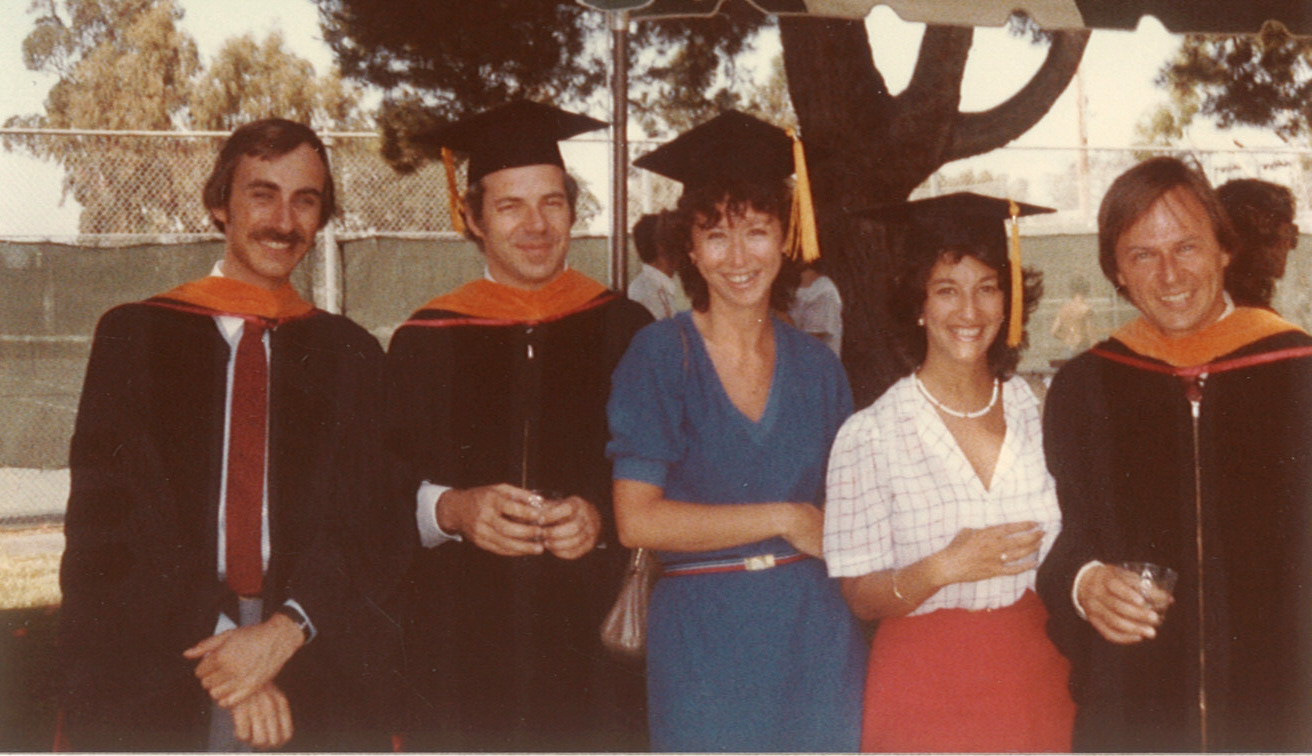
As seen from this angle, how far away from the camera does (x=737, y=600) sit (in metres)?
2.46

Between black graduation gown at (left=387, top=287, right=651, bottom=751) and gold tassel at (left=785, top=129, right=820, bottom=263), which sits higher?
gold tassel at (left=785, top=129, right=820, bottom=263)

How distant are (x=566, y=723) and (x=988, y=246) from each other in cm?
155

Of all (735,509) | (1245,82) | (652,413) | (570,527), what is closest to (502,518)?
(570,527)

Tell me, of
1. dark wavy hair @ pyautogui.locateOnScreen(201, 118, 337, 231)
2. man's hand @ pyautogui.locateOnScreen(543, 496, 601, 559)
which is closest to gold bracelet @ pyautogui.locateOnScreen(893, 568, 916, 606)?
man's hand @ pyautogui.locateOnScreen(543, 496, 601, 559)

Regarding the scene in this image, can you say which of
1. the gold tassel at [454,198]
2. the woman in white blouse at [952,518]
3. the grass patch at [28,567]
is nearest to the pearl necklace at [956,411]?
the woman in white blouse at [952,518]

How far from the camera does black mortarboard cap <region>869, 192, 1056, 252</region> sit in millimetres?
2537

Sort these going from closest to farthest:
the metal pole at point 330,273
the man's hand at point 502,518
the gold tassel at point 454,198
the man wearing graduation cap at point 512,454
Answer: the man's hand at point 502,518
the man wearing graduation cap at point 512,454
the gold tassel at point 454,198
the metal pole at point 330,273

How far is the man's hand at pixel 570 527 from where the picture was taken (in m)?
2.55

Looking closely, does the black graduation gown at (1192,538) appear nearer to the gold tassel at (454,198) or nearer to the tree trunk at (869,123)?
the tree trunk at (869,123)

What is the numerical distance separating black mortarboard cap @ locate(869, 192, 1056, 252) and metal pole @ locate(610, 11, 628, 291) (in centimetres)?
81

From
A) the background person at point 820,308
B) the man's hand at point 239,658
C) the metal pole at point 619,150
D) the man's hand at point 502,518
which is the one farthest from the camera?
the background person at point 820,308

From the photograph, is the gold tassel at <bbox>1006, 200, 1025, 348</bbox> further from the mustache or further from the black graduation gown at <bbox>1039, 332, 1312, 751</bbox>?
the mustache

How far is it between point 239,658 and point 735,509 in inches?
48.1

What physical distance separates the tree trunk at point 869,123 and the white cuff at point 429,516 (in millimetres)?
1715
